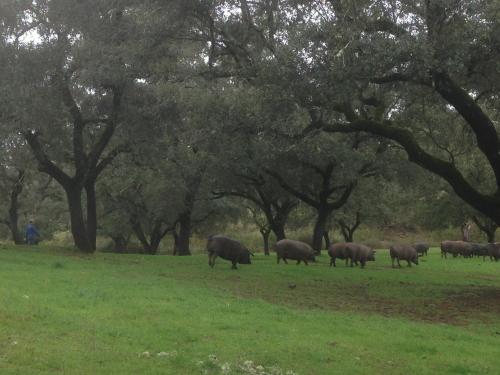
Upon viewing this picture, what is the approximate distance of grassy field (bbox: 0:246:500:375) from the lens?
7.75 m

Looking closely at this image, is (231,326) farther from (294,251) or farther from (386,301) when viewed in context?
(294,251)

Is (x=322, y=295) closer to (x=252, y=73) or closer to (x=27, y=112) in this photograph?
(x=252, y=73)

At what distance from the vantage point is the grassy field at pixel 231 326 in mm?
7746

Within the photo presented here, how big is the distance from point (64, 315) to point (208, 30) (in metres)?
10.5

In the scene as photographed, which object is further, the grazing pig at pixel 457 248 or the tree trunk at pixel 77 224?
the grazing pig at pixel 457 248

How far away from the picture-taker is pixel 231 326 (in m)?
10.2

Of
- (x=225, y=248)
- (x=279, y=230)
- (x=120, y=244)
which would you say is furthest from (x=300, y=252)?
(x=120, y=244)

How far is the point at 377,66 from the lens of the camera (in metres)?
13.6

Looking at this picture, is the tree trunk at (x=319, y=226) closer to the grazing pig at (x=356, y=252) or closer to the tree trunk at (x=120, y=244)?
the grazing pig at (x=356, y=252)

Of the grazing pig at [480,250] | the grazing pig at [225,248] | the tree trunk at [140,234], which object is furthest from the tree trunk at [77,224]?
the grazing pig at [480,250]

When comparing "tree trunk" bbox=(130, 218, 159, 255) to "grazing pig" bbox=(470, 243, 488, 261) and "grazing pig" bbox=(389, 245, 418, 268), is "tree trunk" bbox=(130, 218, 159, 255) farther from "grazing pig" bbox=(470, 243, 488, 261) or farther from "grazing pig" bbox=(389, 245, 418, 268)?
"grazing pig" bbox=(470, 243, 488, 261)

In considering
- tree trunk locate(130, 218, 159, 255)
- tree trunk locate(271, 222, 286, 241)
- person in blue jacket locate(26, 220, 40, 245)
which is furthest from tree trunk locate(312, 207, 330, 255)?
tree trunk locate(130, 218, 159, 255)

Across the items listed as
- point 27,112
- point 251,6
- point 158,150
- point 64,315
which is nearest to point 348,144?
point 158,150

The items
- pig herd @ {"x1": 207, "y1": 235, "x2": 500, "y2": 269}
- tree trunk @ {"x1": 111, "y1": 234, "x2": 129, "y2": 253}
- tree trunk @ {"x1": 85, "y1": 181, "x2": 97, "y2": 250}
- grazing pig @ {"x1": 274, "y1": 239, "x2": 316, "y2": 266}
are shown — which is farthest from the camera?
tree trunk @ {"x1": 111, "y1": 234, "x2": 129, "y2": 253}
